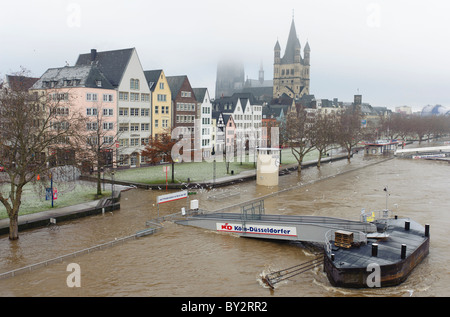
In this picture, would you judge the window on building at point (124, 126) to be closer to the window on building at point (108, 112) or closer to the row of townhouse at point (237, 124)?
the window on building at point (108, 112)

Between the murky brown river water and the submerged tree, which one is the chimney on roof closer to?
the submerged tree

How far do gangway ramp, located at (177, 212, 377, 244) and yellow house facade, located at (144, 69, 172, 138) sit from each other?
3834 cm

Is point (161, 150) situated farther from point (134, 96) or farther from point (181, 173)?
point (134, 96)

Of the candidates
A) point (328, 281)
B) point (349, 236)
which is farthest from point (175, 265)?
point (349, 236)

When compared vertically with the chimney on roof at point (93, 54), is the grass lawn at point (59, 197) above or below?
below

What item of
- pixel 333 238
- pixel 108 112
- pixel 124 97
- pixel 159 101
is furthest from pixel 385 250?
pixel 159 101

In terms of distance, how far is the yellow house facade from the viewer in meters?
66.4

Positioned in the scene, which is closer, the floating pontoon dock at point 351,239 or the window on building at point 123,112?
the floating pontoon dock at point 351,239

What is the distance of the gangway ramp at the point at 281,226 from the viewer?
24.7 metres

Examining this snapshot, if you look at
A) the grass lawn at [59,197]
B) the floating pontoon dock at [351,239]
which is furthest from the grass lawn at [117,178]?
the floating pontoon dock at [351,239]

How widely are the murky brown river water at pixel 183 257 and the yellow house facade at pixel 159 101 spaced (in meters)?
28.6

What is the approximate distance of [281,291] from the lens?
19.3 metres

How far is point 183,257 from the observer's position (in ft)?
77.6

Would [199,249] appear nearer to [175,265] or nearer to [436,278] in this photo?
[175,265]
